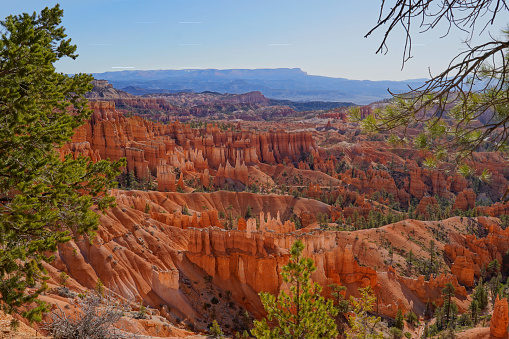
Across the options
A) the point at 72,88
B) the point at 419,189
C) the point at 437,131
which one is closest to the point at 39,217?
the point at 72,88

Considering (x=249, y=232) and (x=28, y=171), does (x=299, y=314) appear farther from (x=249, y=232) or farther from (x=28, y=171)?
(x=249, y=232)

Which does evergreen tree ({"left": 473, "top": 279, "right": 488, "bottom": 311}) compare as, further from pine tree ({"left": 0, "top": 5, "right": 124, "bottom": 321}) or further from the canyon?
pine tree ({"left": 0, "top": 5, "right": 124, "bottom": 321})

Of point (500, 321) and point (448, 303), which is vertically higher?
point (500, 321)

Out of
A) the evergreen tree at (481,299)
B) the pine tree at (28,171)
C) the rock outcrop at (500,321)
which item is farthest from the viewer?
the evergreen tree at (481,299)

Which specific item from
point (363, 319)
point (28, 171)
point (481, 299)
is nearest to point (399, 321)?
point (481, 299)

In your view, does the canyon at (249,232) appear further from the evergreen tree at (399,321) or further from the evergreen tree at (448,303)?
the evergreen tree at (399,321)

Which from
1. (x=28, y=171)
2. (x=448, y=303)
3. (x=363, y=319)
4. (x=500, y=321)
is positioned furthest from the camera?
(x=448, y=303)

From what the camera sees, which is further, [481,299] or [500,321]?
[481,299]

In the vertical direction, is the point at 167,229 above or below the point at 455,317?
above

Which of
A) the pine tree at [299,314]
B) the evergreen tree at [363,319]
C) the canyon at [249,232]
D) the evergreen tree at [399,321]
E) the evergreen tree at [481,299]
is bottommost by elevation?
the evergreen tree at [481,299]

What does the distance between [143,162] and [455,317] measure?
4980 cm

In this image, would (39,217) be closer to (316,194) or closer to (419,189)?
(316,194)

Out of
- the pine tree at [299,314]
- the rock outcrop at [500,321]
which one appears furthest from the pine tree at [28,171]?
the rock outcrop at [500,321]

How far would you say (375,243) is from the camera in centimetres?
4144
